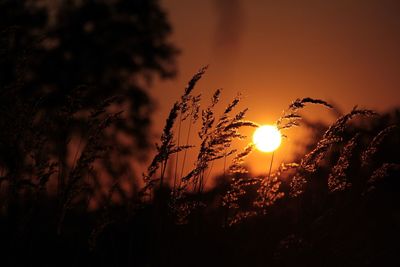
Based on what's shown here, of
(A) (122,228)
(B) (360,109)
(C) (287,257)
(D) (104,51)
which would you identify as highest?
(D) (104,51)

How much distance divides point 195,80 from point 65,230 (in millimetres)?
1505

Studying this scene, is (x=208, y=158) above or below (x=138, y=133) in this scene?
below

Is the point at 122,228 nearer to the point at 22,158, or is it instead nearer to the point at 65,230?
the point at 65,230

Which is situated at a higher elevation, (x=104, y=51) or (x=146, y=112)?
(x=104, y=51)

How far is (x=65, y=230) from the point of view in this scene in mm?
5016

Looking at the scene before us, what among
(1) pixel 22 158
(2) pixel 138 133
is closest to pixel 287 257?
(1) pixel 22 158

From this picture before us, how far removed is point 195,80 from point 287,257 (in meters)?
1.18

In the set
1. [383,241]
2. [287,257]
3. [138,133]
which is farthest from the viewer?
[138,133]

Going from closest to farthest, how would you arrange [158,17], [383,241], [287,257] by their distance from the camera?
[287,257] < [383,241] < [158,17]

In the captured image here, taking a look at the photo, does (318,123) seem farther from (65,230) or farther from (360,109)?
(65,230)

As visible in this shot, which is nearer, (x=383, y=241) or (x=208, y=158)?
(x=208, y=158)

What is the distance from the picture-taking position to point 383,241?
4.80 m

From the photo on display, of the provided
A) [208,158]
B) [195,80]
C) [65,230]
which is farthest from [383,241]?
[65,230]

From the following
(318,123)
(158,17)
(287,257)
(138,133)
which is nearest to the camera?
(287,257)
